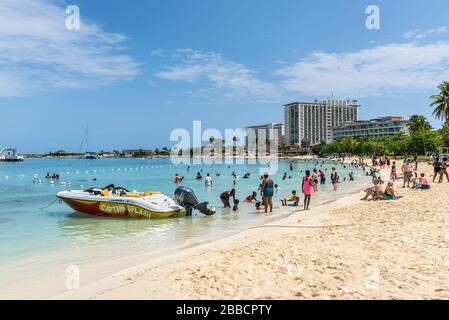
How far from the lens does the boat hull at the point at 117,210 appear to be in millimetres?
15289

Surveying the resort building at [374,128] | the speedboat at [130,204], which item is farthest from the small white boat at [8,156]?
the speedboat at [130,204]

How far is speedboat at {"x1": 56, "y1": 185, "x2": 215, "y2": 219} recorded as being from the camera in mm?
15273

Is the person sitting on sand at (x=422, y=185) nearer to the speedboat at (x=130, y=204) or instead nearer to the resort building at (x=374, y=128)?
the speedboat at (x=130, y=204)

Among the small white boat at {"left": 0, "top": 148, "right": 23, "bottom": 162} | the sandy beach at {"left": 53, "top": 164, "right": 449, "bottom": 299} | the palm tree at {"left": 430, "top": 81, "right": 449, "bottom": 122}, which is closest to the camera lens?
the sandy beach at {"left": 53, "top": 164, "right": 449, "bottom": 299}

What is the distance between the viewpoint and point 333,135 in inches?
7293

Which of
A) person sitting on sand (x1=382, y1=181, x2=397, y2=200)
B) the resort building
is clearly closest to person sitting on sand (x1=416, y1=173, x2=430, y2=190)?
person sitting on sand (x1=382, y1=181, x2=397, y2=200)

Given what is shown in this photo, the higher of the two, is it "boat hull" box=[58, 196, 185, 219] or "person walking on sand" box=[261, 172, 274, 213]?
"person walking on sand" box=[261, 172, 274, 213]

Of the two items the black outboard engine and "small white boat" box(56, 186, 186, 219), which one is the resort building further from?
"small white boat" box(56, 186, 186, 219)

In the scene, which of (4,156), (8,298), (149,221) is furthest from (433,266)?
(4,156)

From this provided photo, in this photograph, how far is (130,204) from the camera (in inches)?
602

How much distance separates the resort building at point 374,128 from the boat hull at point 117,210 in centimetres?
14156
